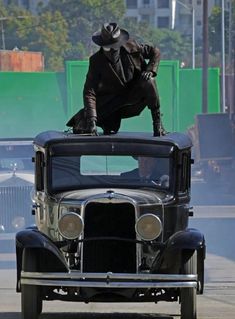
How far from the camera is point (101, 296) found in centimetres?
1006

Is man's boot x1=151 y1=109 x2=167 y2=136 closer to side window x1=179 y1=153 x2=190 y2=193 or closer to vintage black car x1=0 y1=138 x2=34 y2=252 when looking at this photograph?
side window x1=179 y1=153 x2=190 y2=193

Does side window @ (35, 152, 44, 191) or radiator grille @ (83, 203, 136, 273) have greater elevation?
side window @ (35, 152, 44, 191)

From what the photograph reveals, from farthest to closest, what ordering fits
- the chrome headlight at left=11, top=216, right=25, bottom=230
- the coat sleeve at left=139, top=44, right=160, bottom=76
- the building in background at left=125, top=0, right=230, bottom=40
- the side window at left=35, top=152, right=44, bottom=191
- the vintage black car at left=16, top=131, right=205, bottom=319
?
the building in background at left=125, top=0, right=230, bottom=40
the chrome headlight at left=11, top=216, right=25, bottom=230
the coat sleeve at left=139, top=44, right=160, bottom=76
the side window at left=35, top=152, right=44, bottom=191
the vintage black car at left=16, top=131, right=205, bottom=319

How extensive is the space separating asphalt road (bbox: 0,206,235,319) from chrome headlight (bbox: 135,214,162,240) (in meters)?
1.81

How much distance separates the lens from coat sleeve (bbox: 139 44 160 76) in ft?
36.3

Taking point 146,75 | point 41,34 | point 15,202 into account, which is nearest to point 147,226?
point 146,75

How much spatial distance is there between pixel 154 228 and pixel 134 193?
46 cm

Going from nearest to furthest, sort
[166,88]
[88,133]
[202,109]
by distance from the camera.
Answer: [88,133]
[166,88]
[202,109]

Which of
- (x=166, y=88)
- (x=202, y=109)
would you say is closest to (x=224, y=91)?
(x=202, y=109)

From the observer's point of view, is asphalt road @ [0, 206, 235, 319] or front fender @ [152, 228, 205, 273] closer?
front fender @ [152, 228, 205, 273]

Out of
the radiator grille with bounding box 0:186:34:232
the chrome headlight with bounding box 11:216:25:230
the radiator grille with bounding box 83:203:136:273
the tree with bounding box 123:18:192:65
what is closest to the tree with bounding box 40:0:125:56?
the tree with bounding box 123:18:192:65

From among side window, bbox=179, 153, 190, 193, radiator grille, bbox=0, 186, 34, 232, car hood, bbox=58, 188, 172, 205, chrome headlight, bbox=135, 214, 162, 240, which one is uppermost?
side window, bbox=179, 153, 190, 193

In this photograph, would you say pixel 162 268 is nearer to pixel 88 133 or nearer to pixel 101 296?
pixel 101 296

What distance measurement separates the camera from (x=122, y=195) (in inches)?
394
